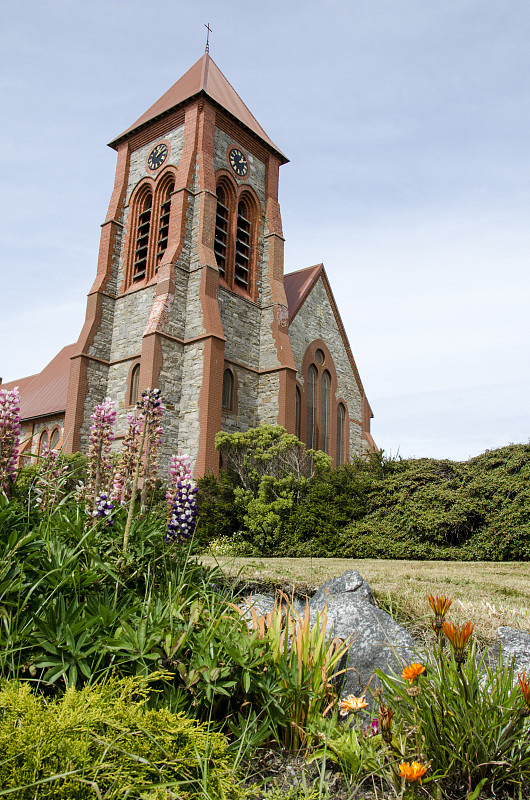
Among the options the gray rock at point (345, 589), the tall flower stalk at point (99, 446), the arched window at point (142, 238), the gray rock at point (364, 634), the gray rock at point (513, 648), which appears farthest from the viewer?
the arched window at point (142, 238)

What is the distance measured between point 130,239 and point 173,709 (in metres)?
26.6

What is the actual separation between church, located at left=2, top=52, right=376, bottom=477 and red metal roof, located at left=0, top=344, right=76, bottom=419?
262 mm

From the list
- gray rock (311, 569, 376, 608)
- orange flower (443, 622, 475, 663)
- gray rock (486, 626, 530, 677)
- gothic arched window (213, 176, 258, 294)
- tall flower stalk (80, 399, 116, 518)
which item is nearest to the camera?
orange flower (443, 622, 475, 663)

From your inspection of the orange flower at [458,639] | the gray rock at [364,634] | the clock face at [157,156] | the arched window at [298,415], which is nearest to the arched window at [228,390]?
the arched window at [298,415]

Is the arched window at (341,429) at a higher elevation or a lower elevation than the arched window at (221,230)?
lower

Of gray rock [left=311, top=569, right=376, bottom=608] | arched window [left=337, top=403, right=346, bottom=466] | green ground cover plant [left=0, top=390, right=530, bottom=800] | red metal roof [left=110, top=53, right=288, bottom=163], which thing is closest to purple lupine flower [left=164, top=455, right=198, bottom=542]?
green ground cover plant [left=0, top=390, right=530, bottom=800]

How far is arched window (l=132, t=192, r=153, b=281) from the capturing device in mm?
26688

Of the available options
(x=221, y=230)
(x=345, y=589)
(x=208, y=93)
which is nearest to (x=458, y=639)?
(x=345, y=589)

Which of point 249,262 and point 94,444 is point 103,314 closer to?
point 249,262

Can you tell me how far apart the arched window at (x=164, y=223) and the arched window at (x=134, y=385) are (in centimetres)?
491

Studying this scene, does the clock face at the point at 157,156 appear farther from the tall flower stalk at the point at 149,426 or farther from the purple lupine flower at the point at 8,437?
the purple lupine flower at the point at 8,437

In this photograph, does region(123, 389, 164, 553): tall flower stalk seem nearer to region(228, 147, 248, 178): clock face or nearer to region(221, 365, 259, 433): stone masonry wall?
region(221, 365, 259, 433): stone masonry wall

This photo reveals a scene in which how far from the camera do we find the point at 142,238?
2719 centimetres

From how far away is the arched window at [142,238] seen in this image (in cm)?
2669
